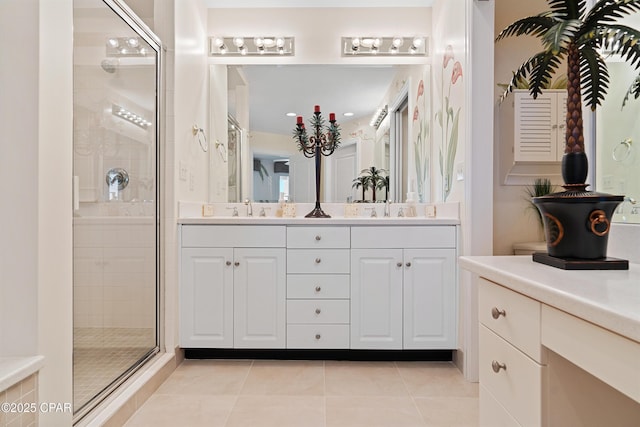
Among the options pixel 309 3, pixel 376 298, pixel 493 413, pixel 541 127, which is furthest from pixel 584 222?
pixel 309 3

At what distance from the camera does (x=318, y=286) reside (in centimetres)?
215

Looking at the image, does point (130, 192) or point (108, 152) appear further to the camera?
point (130, 192)

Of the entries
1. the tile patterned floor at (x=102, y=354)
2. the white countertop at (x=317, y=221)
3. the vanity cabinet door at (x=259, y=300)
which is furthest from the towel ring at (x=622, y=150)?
the tile patterned floor at (x=102, y=354)

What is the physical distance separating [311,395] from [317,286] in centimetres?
60

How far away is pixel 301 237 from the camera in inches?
85.0

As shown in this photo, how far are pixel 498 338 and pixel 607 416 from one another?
27 centimetres

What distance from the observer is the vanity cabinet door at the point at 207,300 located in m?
2.15

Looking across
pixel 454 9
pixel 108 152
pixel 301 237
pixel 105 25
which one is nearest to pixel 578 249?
pixel 301 237

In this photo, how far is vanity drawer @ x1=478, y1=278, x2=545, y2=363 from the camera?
0.82 m

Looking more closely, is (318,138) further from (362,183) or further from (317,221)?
(317,221)

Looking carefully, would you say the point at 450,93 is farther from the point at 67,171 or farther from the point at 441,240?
the point at 67,171

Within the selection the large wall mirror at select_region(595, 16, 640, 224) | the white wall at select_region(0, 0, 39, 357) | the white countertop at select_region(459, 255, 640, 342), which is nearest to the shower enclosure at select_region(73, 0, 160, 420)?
the white wall at select_region(0, 0, 39, 357)

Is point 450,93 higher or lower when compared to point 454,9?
lower

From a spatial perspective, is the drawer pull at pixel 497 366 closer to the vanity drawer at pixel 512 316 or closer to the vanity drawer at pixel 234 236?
the vanity drawer at pixel 512 316
